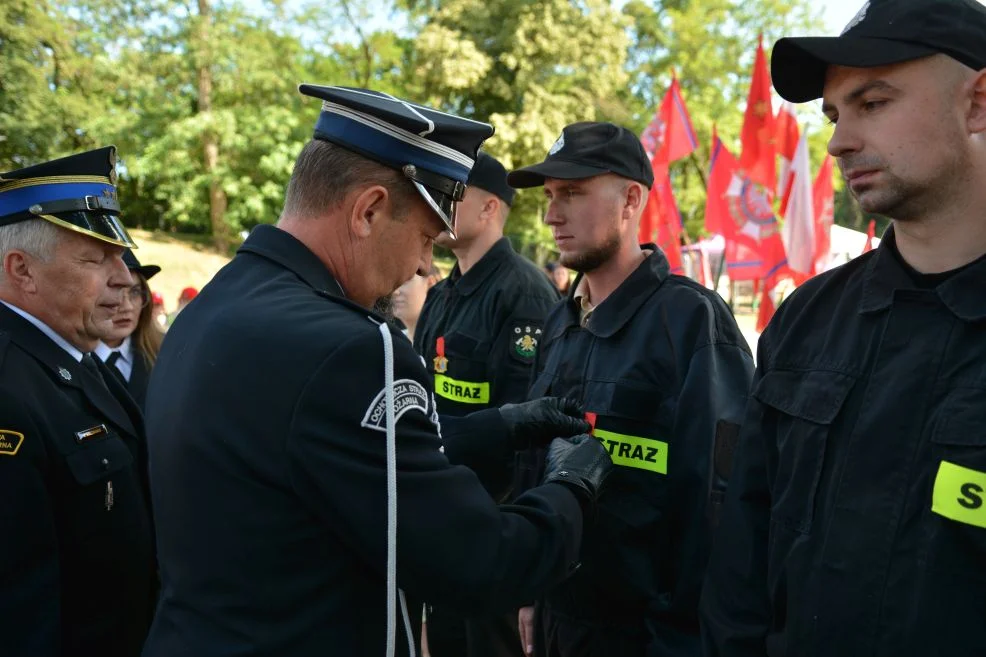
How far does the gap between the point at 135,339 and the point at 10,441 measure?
8.58 ft

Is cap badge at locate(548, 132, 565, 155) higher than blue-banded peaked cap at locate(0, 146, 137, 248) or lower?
higher

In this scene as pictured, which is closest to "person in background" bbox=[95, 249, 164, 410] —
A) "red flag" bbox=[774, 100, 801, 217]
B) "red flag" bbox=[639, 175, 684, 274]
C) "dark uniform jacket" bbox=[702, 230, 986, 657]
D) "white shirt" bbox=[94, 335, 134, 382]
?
"white shirt" bbox=[94, 335, 134, 382]

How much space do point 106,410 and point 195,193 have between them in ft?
76.3

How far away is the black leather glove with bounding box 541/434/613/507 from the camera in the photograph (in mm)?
2010

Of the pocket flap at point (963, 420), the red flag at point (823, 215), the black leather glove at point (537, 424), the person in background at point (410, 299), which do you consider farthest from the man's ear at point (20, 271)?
the red flag at point (823, 215)

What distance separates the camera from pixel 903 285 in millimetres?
1745

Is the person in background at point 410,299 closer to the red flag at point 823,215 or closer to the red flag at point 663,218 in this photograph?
the red flag at point 663,218

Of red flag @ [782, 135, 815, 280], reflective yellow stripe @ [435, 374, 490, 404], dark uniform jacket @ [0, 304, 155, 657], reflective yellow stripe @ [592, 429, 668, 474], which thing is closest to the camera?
dark uniform jacket @ [0, 304, 155, 657]

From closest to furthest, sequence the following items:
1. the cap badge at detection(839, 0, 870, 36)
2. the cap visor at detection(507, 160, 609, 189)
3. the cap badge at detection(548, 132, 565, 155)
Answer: the cap badge at detection(839, 0, 870, 36)
the cap visor at detection(507, 160, 609, 189)
the cap badge at detection(548, 132, 565, 155)

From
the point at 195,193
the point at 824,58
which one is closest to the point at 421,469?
the point at 824,58

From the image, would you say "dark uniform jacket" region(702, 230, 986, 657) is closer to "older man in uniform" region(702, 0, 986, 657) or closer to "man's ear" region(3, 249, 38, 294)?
"older man in uniform" region(702, 0, 986, 657)

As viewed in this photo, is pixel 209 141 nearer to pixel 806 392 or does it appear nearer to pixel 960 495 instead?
pixel 806 392

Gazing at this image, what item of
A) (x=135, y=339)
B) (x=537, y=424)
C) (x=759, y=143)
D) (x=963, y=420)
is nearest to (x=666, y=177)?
(x=759, y=143)

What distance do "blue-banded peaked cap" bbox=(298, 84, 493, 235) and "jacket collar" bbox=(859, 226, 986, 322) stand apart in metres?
0.96
